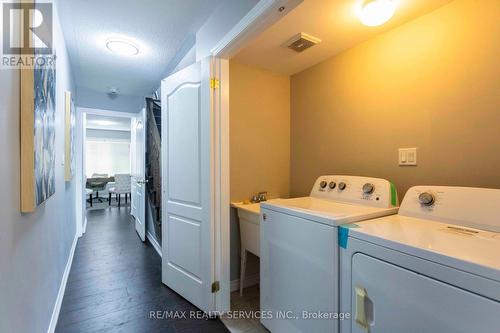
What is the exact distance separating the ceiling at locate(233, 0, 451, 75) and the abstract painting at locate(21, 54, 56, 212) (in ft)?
4.67

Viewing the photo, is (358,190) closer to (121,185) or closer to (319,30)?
(319,30)

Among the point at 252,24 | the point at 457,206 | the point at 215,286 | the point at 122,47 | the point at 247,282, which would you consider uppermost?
the point at 122,47

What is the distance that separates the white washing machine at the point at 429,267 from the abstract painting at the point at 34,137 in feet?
4.72

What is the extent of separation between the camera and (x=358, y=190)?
1735mm

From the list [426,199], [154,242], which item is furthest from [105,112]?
[426,199]

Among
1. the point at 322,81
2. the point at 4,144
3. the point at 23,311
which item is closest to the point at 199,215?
the point at 23,311

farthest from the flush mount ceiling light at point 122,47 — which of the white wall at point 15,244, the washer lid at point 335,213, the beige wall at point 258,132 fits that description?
the washer lid at point 335,213

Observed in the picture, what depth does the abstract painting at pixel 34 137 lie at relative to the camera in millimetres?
1028

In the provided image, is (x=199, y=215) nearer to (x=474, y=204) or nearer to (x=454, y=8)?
(x=474, y=204)

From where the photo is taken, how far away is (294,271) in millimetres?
1419

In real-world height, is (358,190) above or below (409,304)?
above

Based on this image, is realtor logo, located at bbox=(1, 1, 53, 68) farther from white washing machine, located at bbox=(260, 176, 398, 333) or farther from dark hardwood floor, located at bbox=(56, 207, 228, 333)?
dark hardwood floor, located at bbox=(56, 207, 228, 333)

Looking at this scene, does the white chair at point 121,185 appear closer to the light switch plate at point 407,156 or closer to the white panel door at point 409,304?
the light switch plate at point 407,156

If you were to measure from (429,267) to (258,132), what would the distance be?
1.80 m
